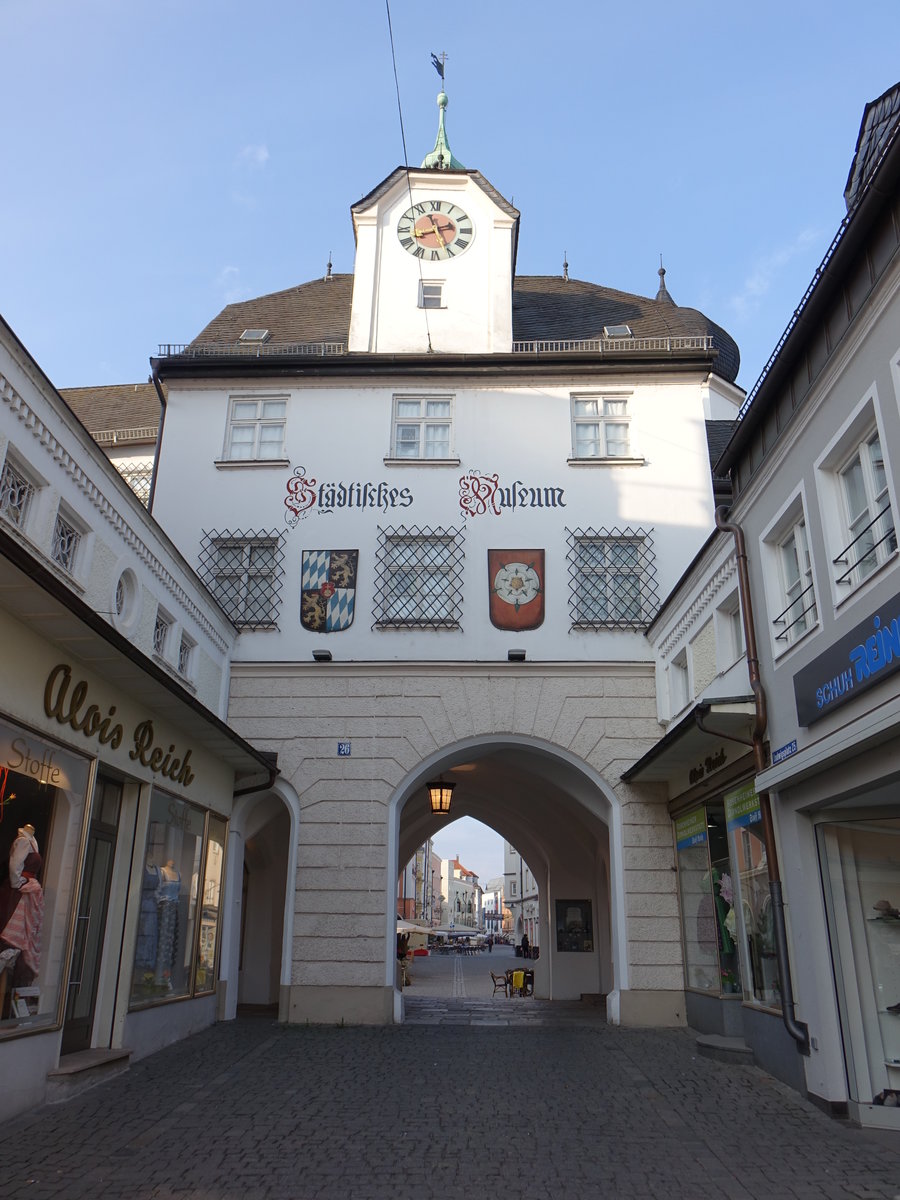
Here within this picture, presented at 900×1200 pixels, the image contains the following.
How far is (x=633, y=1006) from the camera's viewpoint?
13.8 m

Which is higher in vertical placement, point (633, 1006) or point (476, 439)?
point (476, 439)

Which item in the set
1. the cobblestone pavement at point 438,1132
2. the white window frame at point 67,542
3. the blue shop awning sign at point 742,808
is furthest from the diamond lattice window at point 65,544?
the blue shop awning sign at point 742,808

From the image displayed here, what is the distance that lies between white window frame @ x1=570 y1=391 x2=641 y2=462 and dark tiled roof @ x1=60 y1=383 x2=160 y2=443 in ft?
29.4

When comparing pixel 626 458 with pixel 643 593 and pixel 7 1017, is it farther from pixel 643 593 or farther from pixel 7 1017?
pixel 7 1017

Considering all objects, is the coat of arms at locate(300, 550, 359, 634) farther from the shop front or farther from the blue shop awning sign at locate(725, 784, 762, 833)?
the blue shop awning sign at locate(725, 784, 762, 833)

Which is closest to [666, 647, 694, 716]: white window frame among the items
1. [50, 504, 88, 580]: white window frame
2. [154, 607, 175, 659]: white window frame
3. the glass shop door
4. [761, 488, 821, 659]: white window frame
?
[761, 488, 821, 659]: white window frame

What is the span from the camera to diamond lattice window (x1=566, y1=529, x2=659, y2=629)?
619 inches

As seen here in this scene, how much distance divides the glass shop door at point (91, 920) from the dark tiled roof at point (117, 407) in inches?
457

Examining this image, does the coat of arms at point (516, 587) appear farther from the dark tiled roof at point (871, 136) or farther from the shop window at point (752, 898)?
the dark tiled roof at point (871, 136)

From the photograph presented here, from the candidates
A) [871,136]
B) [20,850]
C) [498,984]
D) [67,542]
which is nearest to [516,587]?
[67,542]

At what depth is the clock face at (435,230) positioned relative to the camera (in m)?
19.1

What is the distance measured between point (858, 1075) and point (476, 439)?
451 inches

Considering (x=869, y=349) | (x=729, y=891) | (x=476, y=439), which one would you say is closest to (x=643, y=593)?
(x=476, y=439)

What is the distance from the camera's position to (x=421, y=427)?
17125mm
